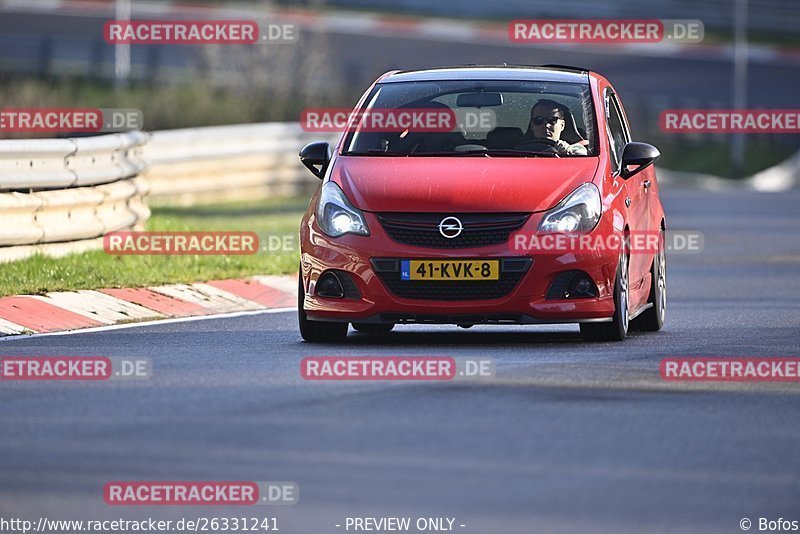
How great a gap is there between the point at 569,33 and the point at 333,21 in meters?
7.20

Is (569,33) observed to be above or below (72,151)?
below

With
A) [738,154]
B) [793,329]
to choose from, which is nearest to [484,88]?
[793,329]

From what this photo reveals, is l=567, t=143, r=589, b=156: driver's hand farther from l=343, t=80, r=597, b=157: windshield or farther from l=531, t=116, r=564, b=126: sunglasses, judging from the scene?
l=531, t=116, r=564, b=126: sunglasses

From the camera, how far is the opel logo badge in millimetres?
11758

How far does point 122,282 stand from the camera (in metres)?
15.1

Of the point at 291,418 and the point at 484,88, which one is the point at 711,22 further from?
the point at 291,418

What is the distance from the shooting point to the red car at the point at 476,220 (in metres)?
11.8

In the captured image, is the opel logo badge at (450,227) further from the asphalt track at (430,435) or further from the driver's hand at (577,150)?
the driver's hand at (577,150)

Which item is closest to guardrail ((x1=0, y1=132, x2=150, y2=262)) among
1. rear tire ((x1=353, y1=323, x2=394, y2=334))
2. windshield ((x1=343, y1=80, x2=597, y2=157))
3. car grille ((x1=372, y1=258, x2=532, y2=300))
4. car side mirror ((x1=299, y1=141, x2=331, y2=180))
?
car side mirror ((x1=299, y1=141, x2=331, y2=180))

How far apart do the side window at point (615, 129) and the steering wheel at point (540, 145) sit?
1.30ft

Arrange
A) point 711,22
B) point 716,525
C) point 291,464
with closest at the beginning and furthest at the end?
1. point 716,525
2. point 291,464
3. point 711,22

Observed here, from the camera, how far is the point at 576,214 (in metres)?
11.9

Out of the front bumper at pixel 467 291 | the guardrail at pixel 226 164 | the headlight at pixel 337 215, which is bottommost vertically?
the guardrail at pixel 226 164

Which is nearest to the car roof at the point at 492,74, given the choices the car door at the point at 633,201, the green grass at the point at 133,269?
the car door at the point at 633,201
